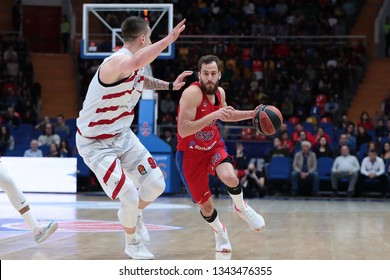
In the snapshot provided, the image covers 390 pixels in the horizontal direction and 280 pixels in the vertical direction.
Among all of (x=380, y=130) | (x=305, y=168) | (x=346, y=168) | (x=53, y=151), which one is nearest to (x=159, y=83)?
(x=305, y=168)

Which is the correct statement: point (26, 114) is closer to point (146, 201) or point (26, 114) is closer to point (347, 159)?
point (347, 159)

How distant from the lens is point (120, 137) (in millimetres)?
7008

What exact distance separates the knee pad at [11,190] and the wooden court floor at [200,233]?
1.53 ft

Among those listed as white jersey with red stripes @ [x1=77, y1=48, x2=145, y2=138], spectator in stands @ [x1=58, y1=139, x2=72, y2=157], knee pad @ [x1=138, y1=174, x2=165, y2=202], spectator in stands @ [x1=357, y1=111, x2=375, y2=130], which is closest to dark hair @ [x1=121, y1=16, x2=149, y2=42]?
white jersey with red stripes @ [x1=77, y1=48, x2=145, y2=138]

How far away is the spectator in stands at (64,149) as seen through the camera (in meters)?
18.8

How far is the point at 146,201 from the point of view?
7.28 m

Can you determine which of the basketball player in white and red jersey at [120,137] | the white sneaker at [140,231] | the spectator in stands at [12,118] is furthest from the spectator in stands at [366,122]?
the basketball player in white and red jersey at [120,137]

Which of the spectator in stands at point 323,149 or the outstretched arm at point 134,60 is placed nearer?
the outstretched arm at point 134,60

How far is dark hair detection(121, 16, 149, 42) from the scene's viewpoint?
6.77 m

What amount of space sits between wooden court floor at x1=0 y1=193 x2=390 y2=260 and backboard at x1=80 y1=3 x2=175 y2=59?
13.3ft

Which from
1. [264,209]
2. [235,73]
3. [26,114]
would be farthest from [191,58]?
[264,209]

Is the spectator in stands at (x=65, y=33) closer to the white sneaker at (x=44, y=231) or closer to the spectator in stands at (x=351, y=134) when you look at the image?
the spectator in stands at (x=351, y=134)

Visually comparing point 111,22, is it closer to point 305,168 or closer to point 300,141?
point 300,141

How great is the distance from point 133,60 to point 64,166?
39.0 feet
